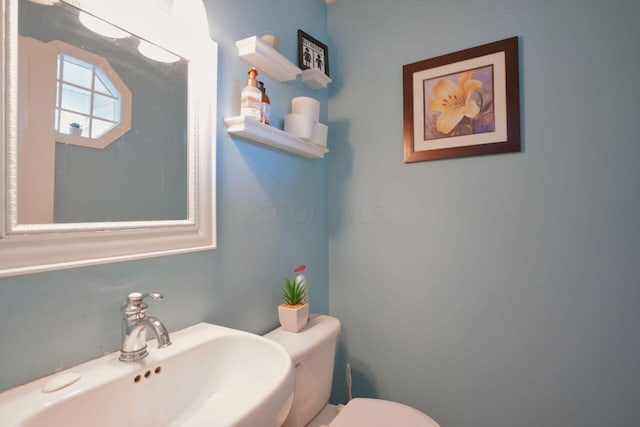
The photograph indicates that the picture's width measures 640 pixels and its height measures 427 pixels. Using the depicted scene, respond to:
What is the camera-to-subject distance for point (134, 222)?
2.55 feet

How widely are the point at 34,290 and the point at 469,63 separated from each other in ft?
5.22

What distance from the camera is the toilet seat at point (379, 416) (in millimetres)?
987

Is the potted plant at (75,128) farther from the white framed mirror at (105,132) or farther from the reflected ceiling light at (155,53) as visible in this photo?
the reflected ceiling light at (155,53)

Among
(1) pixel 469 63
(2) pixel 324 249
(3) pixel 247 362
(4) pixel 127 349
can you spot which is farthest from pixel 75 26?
(1) pixel 469 63

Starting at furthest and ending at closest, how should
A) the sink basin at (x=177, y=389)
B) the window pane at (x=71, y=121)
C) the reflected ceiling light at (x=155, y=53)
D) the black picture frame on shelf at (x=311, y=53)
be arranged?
the black picture frame on shelf at (x=311, y=53), the reflected ceiling light at (x=155, y=53), the window pane at (x=71, y=121), the sink basin at (x=177, y=389)

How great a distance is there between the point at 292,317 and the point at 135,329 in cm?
54

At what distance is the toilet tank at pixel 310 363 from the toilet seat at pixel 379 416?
111mm

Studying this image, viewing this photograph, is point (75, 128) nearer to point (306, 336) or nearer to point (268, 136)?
point (268, 136)

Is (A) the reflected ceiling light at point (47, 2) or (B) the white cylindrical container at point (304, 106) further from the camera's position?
(B) the white cylindrical container at point (304, 106)

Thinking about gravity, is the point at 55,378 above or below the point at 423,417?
above

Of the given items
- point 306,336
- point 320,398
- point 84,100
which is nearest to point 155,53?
point 84,100

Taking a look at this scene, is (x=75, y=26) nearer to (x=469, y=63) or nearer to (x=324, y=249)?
(x=324, y=249)

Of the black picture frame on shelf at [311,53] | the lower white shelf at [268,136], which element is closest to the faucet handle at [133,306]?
the lower white shelf at [268,136]

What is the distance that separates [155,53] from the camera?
0.84 m
